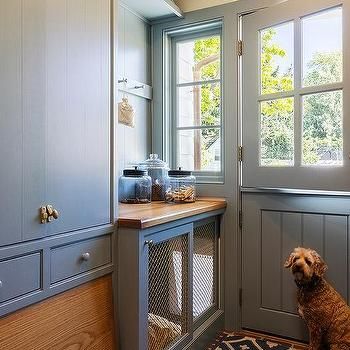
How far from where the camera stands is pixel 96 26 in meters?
1.43

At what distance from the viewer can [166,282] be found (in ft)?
5.96

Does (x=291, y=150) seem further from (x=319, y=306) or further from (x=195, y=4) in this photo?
(x=195, y=4)

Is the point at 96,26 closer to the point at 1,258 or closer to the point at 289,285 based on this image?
the point at 1,258

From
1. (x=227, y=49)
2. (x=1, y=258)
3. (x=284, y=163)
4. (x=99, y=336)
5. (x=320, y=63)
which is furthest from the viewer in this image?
(x=227, y=49)

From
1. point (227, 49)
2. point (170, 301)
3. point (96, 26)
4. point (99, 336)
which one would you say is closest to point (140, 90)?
point (227, 49)

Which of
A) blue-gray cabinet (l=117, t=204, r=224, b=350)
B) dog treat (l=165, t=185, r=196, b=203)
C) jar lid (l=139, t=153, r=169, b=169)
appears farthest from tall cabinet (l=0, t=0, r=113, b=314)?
jar lid (l=139, t=153, r=169, b=169)

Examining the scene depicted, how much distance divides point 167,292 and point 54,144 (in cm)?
100

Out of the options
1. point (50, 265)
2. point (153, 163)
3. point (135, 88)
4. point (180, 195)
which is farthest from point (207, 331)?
point (135, 88)

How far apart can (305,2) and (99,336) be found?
2.05 m

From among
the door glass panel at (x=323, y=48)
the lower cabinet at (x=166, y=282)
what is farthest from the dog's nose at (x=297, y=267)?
the door glass panel at (x=323, y=48)

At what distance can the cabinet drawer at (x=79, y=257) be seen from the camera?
4.12 ft

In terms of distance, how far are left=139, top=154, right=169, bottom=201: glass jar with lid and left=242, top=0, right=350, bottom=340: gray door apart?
530 millimetres

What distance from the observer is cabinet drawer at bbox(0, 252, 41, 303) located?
106 cm

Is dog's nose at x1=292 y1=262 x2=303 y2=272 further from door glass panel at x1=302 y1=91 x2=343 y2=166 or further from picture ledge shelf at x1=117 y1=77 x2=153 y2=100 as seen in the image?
picture ledge shelf at x1=117 y1=77 x2=153 y2=100
